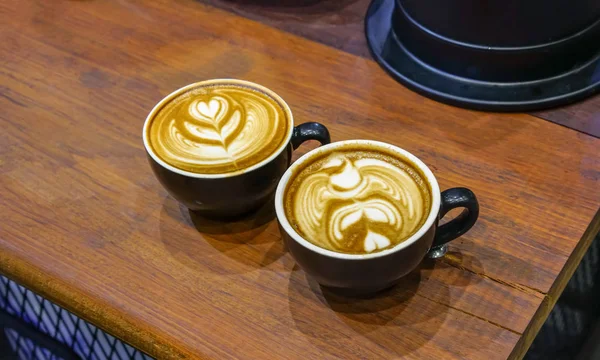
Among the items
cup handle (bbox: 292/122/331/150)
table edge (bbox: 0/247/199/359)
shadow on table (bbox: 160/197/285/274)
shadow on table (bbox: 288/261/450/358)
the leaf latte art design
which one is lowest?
table edge (bbox: 0/247/199/359)

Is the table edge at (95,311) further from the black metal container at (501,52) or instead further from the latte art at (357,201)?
the black metal container at (501,52)

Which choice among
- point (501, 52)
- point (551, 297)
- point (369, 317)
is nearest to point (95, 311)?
point (369, 317)

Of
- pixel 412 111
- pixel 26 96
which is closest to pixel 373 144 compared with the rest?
pixel 412 111

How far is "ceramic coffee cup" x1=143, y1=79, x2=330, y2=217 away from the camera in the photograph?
Result: 0.61 meters

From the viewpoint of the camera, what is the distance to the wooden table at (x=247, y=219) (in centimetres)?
60

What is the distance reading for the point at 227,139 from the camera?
0.64 metres

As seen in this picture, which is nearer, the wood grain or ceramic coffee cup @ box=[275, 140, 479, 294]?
ceramic coffee cup @ box=[275, 140, 479, 294]

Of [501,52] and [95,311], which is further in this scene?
[501,52]

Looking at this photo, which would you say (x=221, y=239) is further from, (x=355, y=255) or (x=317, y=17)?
(x=317, y=17)

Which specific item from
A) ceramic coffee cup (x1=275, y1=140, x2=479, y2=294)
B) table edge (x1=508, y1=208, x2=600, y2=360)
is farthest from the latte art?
table edge (x1=508, y1=208, x2=600, y2=360)

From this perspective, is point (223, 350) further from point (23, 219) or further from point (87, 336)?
point (87, 336)

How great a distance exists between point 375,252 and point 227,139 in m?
0.20

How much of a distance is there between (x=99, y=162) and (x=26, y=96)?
19 centimetres

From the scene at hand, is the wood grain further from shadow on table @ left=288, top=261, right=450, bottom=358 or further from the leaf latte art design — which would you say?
shadow on table @ left=288, top=261, right=450, bottom=358
